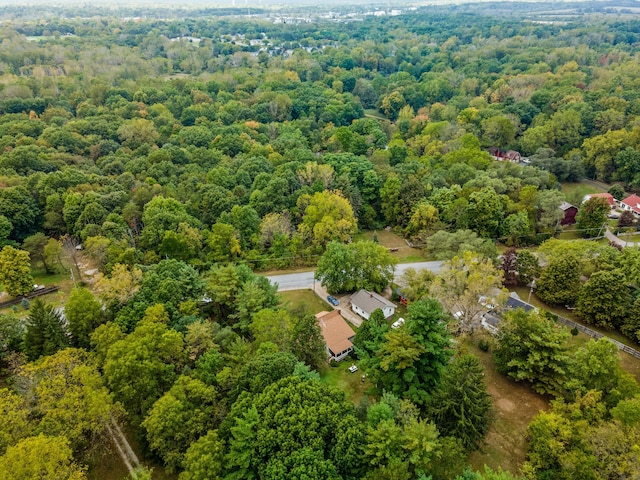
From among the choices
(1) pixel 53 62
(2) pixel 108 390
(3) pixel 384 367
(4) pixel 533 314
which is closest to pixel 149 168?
(2) pixel 108 390

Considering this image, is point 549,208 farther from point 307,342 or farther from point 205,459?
point 205,459

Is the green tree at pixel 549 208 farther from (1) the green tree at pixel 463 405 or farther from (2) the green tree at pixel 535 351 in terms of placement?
(1) the green tree at pixel 463 405

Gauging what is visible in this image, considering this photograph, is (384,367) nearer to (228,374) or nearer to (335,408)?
(335,408)

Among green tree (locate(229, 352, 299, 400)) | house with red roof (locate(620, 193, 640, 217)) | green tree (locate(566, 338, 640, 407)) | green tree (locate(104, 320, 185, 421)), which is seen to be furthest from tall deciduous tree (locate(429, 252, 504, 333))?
house with red roof (locate(620, 193, 640, 217))

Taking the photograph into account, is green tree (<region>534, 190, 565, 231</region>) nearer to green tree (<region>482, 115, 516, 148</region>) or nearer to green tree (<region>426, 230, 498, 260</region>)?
green tree (<region>426, 230, 498, 260</region>)

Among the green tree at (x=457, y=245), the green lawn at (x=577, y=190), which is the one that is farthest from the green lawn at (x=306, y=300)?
the green lawn at (x=577, y=190)

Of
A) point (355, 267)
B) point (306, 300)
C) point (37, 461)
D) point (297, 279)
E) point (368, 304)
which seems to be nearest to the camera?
point (37, 461)

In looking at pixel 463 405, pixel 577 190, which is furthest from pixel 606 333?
pixel 577 190
